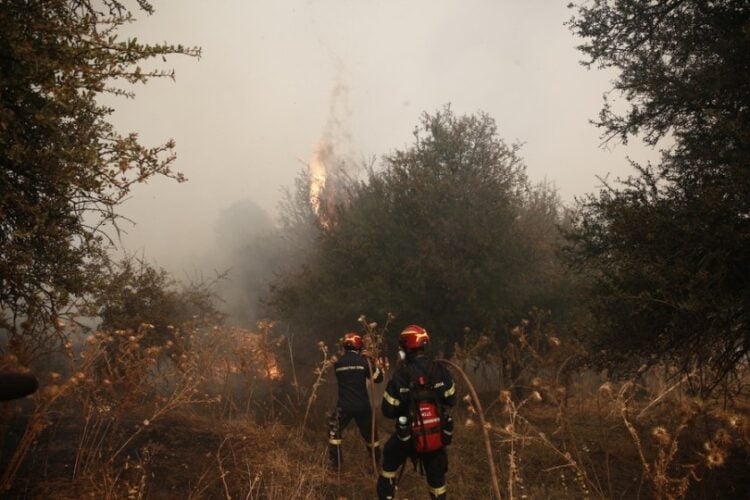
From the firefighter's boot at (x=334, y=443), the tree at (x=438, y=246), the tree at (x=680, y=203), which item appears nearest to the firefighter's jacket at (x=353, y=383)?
the firefighter's boot at (x=334, y=443)

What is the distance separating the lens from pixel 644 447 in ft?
28.1

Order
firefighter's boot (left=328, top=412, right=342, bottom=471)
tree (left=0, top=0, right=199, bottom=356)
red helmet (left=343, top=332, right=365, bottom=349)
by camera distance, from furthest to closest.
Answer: red helmet (left=343, top=332, right=365, bottom=349)
firefighter's boot (left=328, top=412, right=342, bottom=471)
tree (left=0, top=0, right=199, bottom=356)

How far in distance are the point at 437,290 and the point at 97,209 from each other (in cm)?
1175

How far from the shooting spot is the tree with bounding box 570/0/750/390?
5.84 meters

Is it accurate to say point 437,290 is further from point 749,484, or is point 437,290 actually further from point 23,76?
point 23,76

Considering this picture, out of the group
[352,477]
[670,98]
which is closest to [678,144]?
[670,98]

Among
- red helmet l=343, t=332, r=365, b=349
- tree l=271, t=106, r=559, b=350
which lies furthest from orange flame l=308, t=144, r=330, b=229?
red helmet l=343, t=332, r=365, b=349

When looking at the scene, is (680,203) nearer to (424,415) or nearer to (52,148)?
(424,415)

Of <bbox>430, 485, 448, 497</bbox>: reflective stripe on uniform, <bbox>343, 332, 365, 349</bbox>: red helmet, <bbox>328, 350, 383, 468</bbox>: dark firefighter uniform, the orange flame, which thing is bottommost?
<bbox>430, 485, 448, 497</bbox>: reflective stripe on uniform

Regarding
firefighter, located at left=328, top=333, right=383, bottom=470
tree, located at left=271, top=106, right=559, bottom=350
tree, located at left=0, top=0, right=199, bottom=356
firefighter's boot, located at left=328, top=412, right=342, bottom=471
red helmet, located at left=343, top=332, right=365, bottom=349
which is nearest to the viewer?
tree, located at left=0, top=0, right=199, bottom=356

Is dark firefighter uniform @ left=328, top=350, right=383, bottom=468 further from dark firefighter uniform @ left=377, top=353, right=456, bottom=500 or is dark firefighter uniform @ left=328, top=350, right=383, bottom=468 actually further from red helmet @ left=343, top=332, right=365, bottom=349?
dark firefighter uniform @ left=377, top=353, right=456, bottom=500

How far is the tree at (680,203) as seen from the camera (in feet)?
19.1

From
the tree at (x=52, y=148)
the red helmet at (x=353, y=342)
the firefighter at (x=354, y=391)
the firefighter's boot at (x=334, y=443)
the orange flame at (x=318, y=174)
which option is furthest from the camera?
the orange flame at (x=318, y=174)

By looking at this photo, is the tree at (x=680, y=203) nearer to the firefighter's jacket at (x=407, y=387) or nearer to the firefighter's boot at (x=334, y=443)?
the firefighter's jacket at (x=407, y=387)
